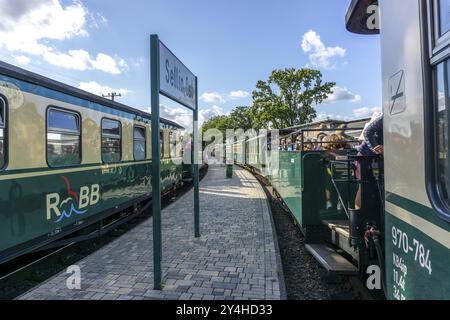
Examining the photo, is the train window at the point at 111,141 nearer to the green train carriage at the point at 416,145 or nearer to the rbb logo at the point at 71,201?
the rbb logo at the point at 71,201

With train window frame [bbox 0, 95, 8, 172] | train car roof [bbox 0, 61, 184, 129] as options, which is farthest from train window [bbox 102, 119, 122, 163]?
train window frame [bbox 0, 95, 8, 172]

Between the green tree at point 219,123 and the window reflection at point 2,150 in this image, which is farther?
the green tree at point 219,123

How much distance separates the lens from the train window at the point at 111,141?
6.60 meters

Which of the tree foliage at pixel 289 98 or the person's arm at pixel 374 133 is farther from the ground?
the tree foliage at pixel 289 98

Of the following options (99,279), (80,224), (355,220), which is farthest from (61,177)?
(355,220)

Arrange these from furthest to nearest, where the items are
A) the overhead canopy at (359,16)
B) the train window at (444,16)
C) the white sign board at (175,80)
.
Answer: the white sign board at (175,80) → the overhead canopy at (359,16) → the train window at (444,16)

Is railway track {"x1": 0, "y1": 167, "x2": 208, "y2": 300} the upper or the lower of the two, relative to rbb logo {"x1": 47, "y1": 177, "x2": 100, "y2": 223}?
lower

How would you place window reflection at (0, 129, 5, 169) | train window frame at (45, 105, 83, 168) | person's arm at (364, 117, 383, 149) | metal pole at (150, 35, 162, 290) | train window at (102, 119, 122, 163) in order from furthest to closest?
1. train window at (102, 119, 122, 163)
2. train window frame at (45, 105, 83, 168)
3. metal pole at (150, 35, 162, 290)
4. window reflection at (0, 129, 5, 169)
5. person's arm at (364, 117, 383, 149)

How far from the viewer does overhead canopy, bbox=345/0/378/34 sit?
2.79 metres

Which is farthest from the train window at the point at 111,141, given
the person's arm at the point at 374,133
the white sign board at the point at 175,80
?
the person's arm at the point at 374,133

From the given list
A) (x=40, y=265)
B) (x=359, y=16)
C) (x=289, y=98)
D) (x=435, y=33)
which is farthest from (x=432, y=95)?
(x=289, y=98)

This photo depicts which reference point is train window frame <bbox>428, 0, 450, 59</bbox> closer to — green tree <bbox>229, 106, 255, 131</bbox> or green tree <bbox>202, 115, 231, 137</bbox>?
green tree <bbox>202, 115, 231, 137</bbox>

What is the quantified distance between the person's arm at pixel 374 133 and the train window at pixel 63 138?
4230 mm
